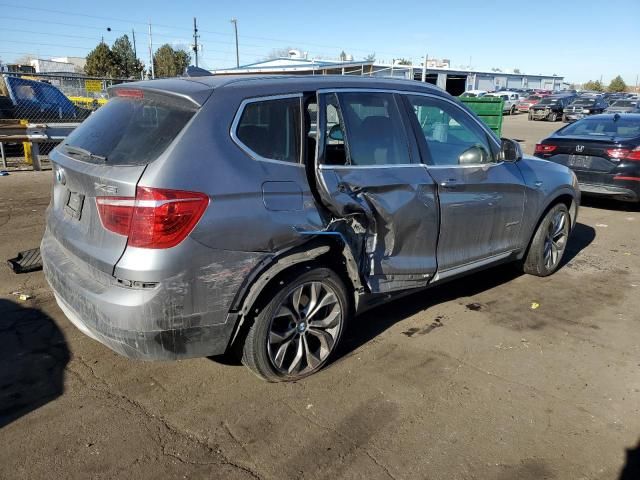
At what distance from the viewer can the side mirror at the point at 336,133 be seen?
3.42 metres

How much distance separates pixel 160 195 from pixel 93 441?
52.9 inches

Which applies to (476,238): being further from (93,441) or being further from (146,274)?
(93,441)

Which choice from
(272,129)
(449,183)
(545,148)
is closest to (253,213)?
(272,129)

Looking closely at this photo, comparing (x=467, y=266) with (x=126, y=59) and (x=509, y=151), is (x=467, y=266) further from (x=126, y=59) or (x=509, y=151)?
(x=126, y=59)

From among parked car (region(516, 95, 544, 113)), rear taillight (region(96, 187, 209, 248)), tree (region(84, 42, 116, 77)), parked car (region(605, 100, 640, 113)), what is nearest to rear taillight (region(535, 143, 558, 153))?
rear taillight (region(96, 187, 209, 248))

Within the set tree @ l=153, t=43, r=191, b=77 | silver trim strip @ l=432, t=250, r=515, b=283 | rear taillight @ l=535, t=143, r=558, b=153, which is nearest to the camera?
silver trim strip @ l=432, t=250, r=515, b=283

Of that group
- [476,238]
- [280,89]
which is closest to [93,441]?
[280,89]

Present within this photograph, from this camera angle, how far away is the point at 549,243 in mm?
5426

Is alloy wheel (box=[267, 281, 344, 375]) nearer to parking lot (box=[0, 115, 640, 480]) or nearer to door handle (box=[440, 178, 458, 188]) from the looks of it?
parking lot (box=[0, 115, 640, 480])

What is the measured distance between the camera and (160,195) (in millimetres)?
2623

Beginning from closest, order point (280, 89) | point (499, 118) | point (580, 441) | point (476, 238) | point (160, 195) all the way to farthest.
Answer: point (160, 195), point (580, 441), point (280, 89), point (476, 238), point (499, 118)

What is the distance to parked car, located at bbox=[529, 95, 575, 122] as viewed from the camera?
36.5 meters

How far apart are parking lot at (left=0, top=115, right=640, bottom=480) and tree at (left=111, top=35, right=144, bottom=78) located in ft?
164

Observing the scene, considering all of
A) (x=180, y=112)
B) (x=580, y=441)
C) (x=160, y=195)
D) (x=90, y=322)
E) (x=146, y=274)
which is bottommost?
(x=580, y=441)
